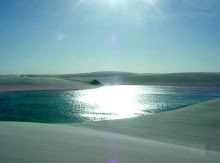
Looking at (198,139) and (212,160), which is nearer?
(212,160)

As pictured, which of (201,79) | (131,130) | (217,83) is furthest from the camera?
(201,79)

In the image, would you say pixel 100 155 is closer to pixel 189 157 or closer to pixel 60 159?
pixel 60 159

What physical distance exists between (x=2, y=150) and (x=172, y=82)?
7218 cm

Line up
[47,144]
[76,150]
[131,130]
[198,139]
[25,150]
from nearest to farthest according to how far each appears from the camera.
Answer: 1. [25,150]
2. [76,150]
3. [47,144]
4. [198,139]
5. [131,130]

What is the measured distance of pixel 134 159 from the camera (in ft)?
15.2

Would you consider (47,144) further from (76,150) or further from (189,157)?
(189,157)

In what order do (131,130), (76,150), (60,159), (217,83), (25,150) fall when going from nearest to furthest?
(60,159), (25,150), (76,150), (131,130), (217,83)

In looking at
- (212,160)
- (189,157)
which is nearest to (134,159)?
(189,157)

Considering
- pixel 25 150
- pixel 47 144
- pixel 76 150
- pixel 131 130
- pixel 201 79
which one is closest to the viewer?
pixel 25 150

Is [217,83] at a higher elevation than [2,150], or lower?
higher

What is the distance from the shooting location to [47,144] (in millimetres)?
5504

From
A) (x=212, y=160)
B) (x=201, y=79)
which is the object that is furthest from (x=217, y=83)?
(x=212, y=160)

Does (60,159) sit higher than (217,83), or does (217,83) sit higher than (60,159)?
(217,83)

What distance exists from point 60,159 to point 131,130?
18.4ft
